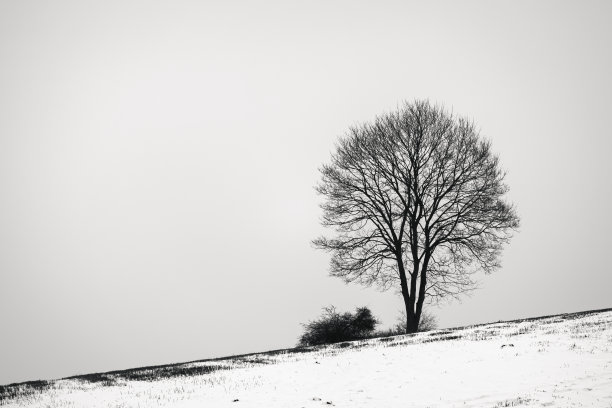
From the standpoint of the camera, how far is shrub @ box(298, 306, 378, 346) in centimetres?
2822

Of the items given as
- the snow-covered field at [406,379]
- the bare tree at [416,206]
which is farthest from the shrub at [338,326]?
the snow-covered field at [406,379]

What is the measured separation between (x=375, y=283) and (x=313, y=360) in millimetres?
12272

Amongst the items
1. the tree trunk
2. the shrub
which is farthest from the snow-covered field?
the shrub

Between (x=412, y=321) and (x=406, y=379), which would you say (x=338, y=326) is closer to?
(x=412, y=321)

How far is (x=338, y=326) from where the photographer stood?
28.3 m

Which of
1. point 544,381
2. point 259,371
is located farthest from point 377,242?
point 544,381

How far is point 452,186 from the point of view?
2634cm

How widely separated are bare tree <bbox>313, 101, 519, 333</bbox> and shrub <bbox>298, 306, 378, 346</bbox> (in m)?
2.68

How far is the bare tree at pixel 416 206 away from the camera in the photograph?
26.1 meters

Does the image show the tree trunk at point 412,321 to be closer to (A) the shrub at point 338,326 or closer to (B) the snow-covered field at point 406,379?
(A) the shrub at point 338,326

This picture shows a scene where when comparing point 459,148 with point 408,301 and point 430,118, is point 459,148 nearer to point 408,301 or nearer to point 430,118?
point 430,118

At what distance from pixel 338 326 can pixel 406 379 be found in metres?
16.8

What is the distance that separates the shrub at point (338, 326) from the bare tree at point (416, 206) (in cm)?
268

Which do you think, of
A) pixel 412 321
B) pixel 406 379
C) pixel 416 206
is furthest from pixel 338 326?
pixel 406 379
